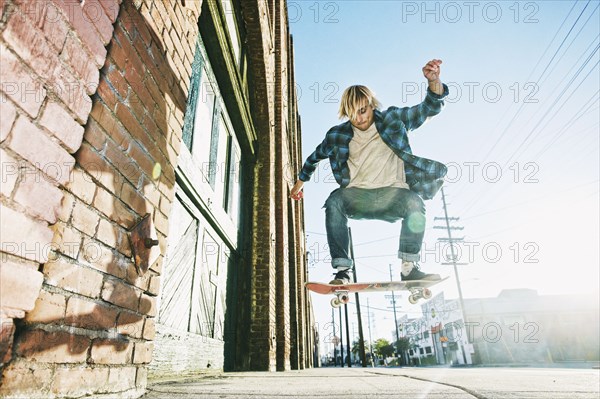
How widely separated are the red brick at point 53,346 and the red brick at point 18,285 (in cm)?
10

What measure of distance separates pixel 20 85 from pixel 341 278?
8.64 ft

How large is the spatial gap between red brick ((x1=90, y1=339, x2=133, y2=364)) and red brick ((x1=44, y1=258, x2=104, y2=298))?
0.63ft

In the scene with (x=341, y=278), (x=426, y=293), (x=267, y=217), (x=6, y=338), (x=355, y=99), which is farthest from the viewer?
(x=267, y=217)

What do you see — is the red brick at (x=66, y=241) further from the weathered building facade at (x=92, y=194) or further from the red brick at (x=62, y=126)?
the red brick at (x=62, y=126)

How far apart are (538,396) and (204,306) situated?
3027mm

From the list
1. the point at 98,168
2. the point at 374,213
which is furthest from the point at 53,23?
the point at 374,213

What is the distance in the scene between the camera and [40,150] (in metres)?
1.09

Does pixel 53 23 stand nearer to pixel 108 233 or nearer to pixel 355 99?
pixel 108 233

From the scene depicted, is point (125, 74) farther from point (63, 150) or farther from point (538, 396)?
point (538, 396)

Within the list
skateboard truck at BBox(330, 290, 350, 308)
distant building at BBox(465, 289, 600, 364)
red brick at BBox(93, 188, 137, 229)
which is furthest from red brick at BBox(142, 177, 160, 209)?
distant building at BBox(465, 289, 600, 364)

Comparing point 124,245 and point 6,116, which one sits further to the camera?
point 124,245

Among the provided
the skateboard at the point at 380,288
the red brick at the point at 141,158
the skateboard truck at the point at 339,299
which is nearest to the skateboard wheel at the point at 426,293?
the skateboard at the point at 380,288

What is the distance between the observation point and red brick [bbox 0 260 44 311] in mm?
937

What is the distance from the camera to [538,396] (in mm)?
1665
